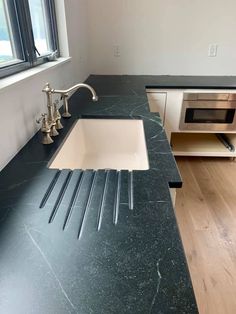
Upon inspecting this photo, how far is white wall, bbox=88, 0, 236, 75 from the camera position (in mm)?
2619

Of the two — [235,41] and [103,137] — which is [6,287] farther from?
[235,41]

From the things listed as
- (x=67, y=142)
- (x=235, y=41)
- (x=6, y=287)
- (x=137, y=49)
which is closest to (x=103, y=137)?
(x=67, y=142)

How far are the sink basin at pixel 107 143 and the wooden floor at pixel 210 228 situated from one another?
0.75 m

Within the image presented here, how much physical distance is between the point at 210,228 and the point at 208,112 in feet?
3.99

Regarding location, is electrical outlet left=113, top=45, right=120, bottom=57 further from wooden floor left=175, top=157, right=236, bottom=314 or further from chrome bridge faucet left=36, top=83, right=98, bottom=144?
chrome bridge faucet left=36, top=83, right=98, bottom=144

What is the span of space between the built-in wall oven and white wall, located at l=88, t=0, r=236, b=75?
0.64 meters

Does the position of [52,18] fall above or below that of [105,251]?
above

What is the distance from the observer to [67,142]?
4.13 feet

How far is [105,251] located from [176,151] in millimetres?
2211

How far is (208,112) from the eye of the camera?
2.48 metres

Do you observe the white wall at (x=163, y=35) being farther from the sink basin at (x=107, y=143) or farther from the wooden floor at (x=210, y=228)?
the sink basin at (x=107, y=143)

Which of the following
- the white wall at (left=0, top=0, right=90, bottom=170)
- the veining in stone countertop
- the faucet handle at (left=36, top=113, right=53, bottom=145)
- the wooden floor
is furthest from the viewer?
the wooden floor

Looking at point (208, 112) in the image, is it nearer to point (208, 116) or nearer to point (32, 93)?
point (208, 116)

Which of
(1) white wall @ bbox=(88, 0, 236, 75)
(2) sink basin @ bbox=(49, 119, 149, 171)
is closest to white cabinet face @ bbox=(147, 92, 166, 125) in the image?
(1) white wall @ bbox=(88, 0, 236, 75)
